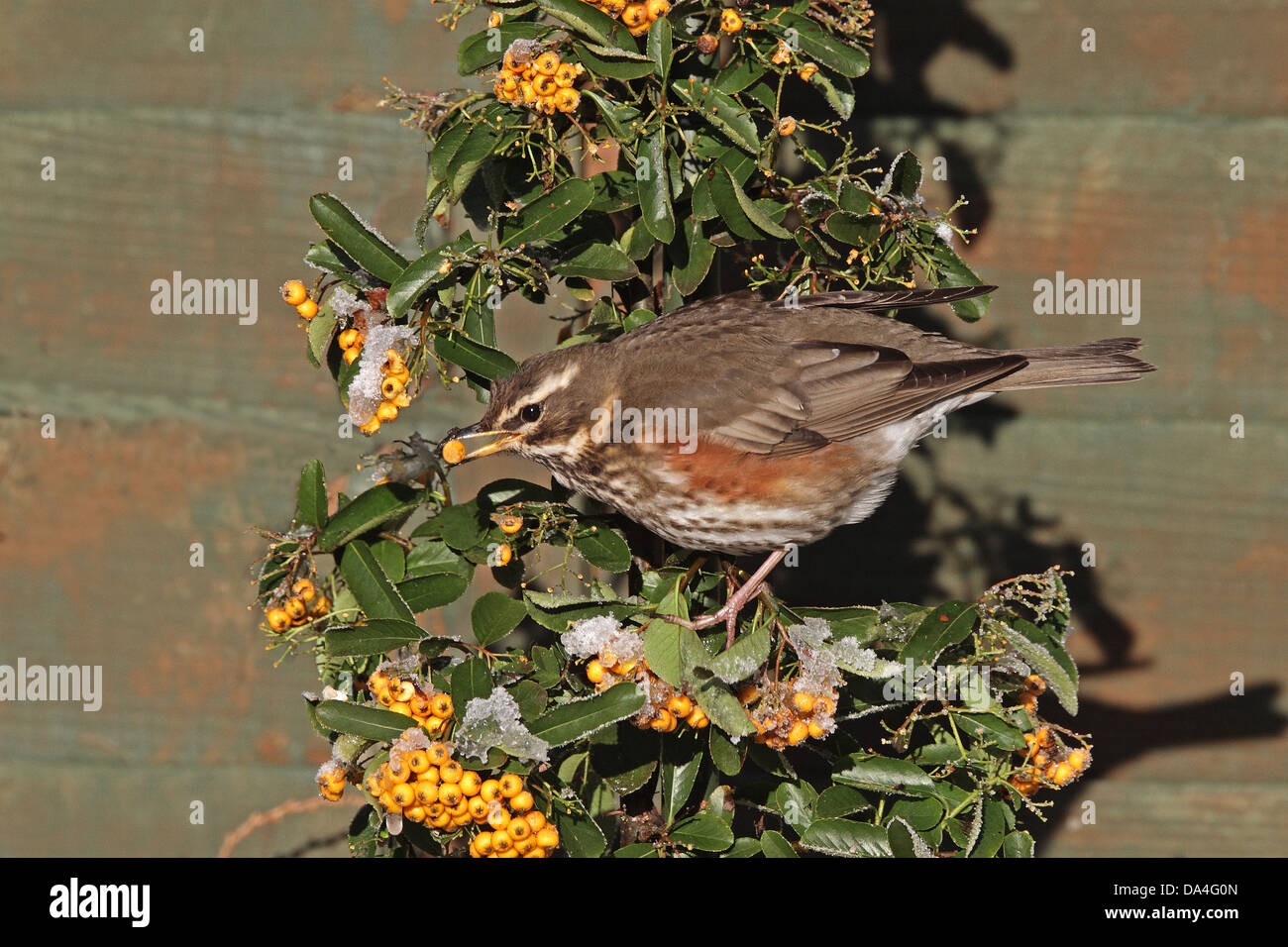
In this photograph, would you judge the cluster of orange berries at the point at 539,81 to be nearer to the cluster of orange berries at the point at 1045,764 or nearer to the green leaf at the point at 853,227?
the green leaf at the point at 853,227

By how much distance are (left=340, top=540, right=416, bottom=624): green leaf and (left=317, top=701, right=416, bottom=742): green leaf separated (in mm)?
201

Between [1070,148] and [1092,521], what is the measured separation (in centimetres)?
112

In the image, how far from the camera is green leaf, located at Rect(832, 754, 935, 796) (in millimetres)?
2230

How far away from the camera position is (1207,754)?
3.56 metres

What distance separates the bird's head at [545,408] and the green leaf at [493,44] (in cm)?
59

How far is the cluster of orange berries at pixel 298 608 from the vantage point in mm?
2193

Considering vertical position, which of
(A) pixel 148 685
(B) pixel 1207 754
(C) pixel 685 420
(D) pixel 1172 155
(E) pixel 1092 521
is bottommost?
(B) pixel 1207 754

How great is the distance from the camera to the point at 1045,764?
7.51 ft

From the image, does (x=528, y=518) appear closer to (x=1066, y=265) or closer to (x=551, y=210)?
(x=551, y=210)

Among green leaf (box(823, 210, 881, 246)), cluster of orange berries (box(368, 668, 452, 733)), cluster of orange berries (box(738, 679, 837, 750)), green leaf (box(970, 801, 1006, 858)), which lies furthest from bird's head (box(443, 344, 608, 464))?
green leaf (box(970, 801, 1006, 858))

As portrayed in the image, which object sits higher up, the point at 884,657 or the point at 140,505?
the point at 140,505

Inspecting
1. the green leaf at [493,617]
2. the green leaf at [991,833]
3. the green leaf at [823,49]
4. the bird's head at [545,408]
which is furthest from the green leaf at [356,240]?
the green leaf at [991,833]

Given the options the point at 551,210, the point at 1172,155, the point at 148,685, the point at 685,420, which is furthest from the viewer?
the point at 148,685

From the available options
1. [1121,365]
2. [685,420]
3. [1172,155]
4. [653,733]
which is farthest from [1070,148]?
[653,733]
